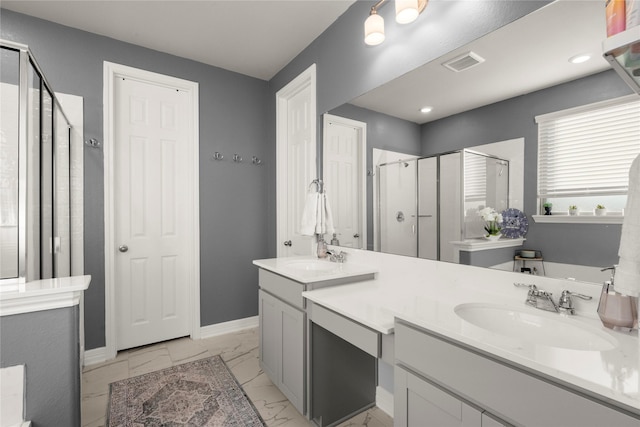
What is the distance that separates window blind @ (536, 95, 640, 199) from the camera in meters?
0.96

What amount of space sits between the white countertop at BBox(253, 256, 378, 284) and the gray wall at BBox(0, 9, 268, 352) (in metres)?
1.05

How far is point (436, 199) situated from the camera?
5.14ft

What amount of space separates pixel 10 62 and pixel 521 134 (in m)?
2.17

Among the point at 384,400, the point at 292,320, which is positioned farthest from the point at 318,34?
the point at 384,400

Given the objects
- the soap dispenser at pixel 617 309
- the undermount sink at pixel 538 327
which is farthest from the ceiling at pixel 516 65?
the undermount sink at pixel 538 327

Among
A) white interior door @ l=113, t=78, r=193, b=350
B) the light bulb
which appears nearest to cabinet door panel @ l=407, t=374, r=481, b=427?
the light bulb

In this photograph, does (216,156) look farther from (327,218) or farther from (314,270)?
(314,270)

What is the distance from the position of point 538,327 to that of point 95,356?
3.06m

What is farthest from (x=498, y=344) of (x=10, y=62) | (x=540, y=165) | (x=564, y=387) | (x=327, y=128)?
(x=10, y=62)

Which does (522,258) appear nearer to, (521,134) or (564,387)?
(521,134)

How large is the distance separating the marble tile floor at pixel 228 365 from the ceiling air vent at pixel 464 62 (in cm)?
196

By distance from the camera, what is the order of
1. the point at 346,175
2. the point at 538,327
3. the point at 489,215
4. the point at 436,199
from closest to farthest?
the point at 538,327 → the point at 489,215 → the point at 436,199 → the point at 346,175

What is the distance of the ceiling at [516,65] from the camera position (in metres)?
1.05

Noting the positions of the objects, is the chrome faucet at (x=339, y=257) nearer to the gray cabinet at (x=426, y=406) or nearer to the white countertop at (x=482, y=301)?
the white countertop at (x=482, y=301)
